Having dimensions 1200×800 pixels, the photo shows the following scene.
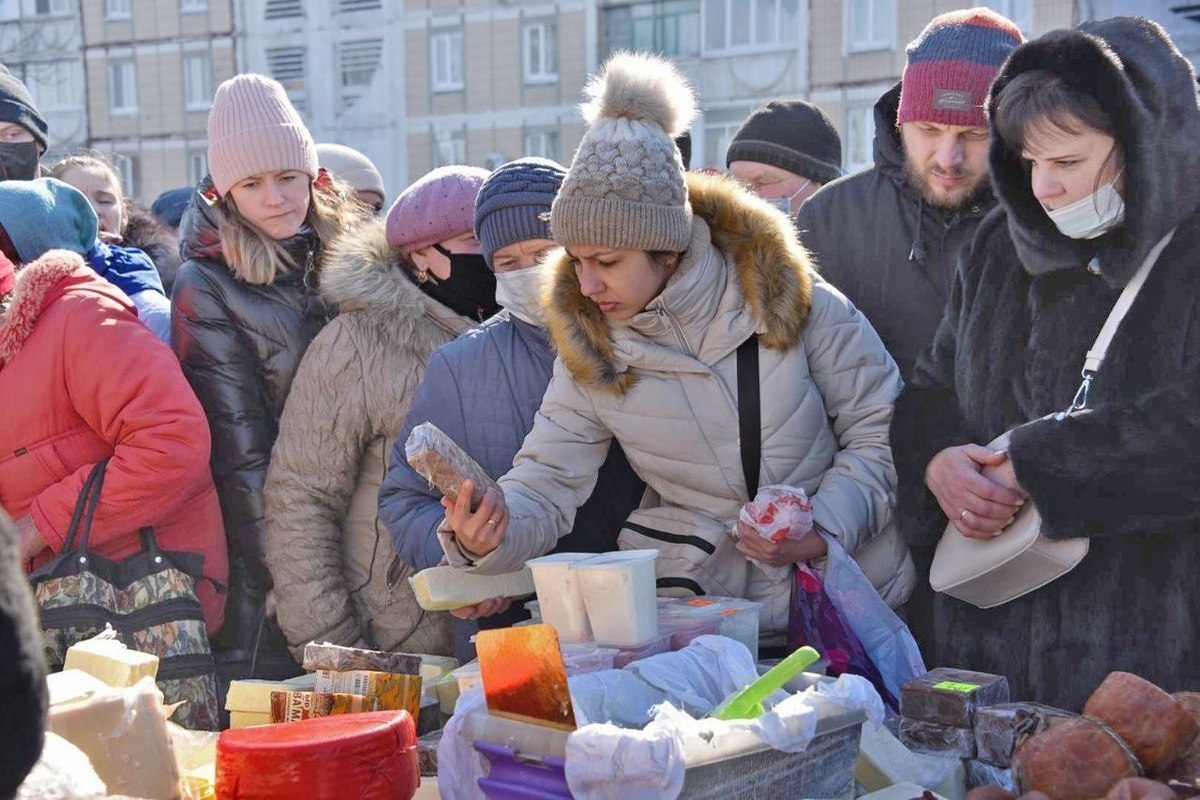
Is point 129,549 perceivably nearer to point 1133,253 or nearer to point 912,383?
point 912,383

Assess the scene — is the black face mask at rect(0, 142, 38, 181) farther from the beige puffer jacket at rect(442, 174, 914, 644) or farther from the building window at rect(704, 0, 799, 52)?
the building window at rect(704, 0, 799, 52)

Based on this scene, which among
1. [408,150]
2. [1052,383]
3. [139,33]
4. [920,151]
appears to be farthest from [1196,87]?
[139,33]

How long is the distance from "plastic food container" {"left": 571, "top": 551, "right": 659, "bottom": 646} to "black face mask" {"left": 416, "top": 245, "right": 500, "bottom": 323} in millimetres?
1371

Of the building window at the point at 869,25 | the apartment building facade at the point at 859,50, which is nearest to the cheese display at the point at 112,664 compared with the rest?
the apartment building facade at the point at 859,50

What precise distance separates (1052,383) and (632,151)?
35.8 inches

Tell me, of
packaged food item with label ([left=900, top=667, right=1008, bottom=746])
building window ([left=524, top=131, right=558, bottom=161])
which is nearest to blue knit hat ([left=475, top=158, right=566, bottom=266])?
packaged food item with label ([left=900, top=667, right=1008, bottom=746])

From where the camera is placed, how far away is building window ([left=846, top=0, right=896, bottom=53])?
70.5 ft

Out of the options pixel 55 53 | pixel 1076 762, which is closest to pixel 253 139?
pixel 1076 762

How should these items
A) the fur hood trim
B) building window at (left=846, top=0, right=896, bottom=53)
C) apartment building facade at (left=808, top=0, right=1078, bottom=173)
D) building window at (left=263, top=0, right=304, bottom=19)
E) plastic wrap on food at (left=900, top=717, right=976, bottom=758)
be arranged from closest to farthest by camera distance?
plastic wrap on food at (left=900, top=717, right=976, bottom=758) < the fur hood trim < apartment building facade at (left=808, top=0, right=1078, bottom=173) < building window at (left=846, top=0, right=896, bottom=53) < building window at (left=263, top=0, right=304, bottom=19)

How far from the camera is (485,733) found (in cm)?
204

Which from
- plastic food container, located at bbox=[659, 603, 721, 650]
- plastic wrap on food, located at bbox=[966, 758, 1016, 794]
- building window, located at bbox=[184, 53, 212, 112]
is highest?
building window, located at bbox=[184, 53, 212, 112]

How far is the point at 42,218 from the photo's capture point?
3.75 meters

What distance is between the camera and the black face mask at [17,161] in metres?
4.93

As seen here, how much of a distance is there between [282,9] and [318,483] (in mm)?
24381
